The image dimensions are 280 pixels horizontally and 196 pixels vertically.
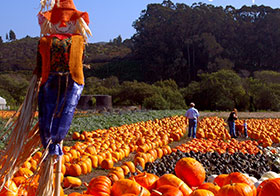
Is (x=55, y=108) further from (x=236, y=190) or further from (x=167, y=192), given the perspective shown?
(x=236, y=190)

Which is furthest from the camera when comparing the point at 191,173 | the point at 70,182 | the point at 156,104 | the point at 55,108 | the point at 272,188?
the point at 156,104

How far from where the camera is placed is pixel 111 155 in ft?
24.5

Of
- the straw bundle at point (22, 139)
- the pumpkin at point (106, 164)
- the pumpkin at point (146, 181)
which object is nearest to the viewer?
the straw bundle at point (22, 139)

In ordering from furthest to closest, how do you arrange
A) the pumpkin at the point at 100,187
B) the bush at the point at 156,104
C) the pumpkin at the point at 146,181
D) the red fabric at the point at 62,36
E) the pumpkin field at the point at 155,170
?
the bush at the point at 156,104 → the pumpkin at the point at 146,181 → the pumpkin at the point at 100,187 → the pumpkin field at the point at 155,170 → the red fabric at the point at 62,36

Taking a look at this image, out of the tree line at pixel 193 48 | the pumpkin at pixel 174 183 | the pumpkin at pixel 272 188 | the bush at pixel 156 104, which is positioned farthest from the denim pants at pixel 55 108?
the tree line at pixel 193 48

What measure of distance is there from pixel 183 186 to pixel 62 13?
94.9 inches

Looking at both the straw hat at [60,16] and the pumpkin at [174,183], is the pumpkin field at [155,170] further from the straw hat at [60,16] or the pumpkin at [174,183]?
the straw hat at [60,16]

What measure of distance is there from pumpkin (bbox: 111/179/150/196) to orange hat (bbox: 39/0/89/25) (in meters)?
1.90

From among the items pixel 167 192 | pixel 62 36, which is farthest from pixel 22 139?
pixel 167 192

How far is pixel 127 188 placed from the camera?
3502 millimetres

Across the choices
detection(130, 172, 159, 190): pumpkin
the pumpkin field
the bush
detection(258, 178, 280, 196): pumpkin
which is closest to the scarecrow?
the pumpkin field

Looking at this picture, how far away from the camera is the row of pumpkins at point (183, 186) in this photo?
3207 mm

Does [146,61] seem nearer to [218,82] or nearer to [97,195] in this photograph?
[218,82]

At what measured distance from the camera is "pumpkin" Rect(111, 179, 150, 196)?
3443 millimetres
